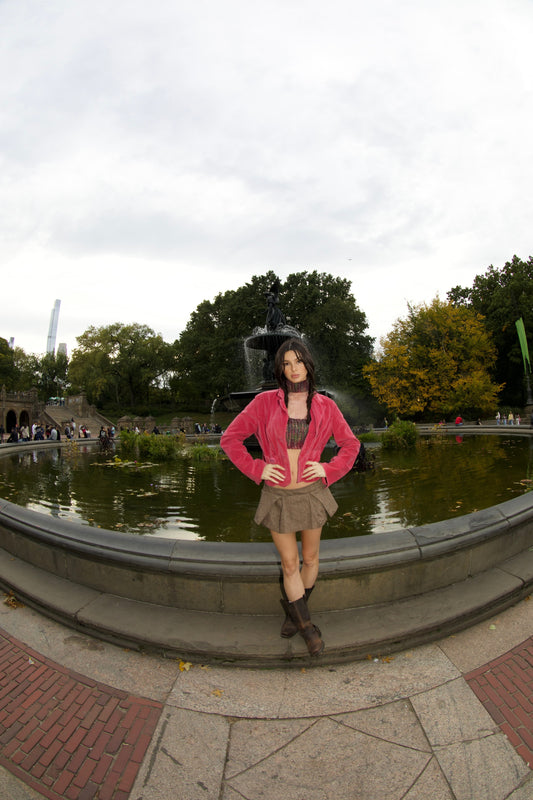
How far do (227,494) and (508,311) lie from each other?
1560 inches

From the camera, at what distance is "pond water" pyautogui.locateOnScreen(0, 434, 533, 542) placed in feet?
17.2

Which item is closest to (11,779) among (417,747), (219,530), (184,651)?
(184,651)

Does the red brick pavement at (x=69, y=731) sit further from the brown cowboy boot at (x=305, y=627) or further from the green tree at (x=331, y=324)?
the green tree at (x=331, y=324)

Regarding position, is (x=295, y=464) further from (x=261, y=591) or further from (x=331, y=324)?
(x=331, y=324)

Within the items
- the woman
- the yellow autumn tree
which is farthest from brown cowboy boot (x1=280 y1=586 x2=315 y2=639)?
the yellow autumn tree

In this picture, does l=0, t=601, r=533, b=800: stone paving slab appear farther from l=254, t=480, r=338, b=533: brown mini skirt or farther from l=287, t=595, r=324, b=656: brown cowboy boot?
l=254, t=480, r=338, b=533: brown mini skirt

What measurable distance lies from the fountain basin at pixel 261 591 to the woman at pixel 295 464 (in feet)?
0.78

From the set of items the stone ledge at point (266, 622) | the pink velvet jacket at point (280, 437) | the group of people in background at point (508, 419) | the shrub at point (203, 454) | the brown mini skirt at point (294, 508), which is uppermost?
the pink velvet jacket at point (280, 437)

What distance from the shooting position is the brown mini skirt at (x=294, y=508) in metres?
2.56

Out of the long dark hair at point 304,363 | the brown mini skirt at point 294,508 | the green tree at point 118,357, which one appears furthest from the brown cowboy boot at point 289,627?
the green tree at point 118,357

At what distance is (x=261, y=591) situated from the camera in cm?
296

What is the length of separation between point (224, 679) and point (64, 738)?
2.90ft

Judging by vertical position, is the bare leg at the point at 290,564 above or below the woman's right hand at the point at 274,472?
below

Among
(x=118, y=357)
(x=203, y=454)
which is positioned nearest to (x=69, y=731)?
(x=203, y=454)
